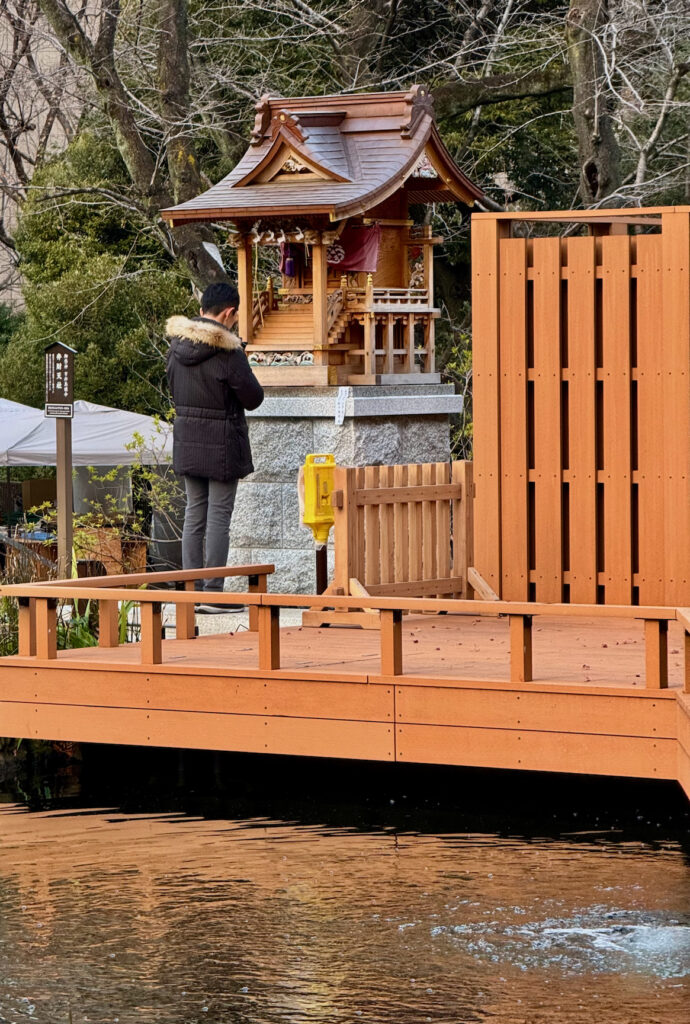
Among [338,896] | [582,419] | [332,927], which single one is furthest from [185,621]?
[332,927]

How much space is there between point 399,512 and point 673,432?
5.42 ft

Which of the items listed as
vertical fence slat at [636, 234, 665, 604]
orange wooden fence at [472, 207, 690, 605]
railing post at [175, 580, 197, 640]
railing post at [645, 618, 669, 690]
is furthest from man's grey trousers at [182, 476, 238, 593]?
railing post at [645, 618, 669, 690]

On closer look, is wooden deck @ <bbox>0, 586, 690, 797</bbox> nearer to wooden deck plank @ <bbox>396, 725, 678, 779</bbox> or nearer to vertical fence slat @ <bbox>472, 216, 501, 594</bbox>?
wooden deck plank @ <bbox>396, 725, 678, 779</bbox>

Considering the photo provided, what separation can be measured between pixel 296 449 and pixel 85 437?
7.46m

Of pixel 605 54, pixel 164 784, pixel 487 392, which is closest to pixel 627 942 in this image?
pixel 164 784

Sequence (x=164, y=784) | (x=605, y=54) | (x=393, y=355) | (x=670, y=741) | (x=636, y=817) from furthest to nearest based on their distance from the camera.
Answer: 1. (x=605, y=54)
2. (x=393, y=355)
3. (x=164, y=784)
4. (x=636, y=817)
5. (x=670, y=741)

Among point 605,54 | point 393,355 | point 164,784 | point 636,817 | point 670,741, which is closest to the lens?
point 670,741

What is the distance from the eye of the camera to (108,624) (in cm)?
949

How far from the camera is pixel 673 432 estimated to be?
9859mm

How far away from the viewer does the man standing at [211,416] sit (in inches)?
411

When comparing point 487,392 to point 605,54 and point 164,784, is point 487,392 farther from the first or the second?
point 605,54

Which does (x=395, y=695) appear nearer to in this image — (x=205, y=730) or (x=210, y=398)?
(x=205, y=730)

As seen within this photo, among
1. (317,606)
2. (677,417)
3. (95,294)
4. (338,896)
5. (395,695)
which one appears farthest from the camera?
(95,294)

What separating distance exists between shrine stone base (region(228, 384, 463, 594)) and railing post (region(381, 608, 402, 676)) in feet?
15.5
